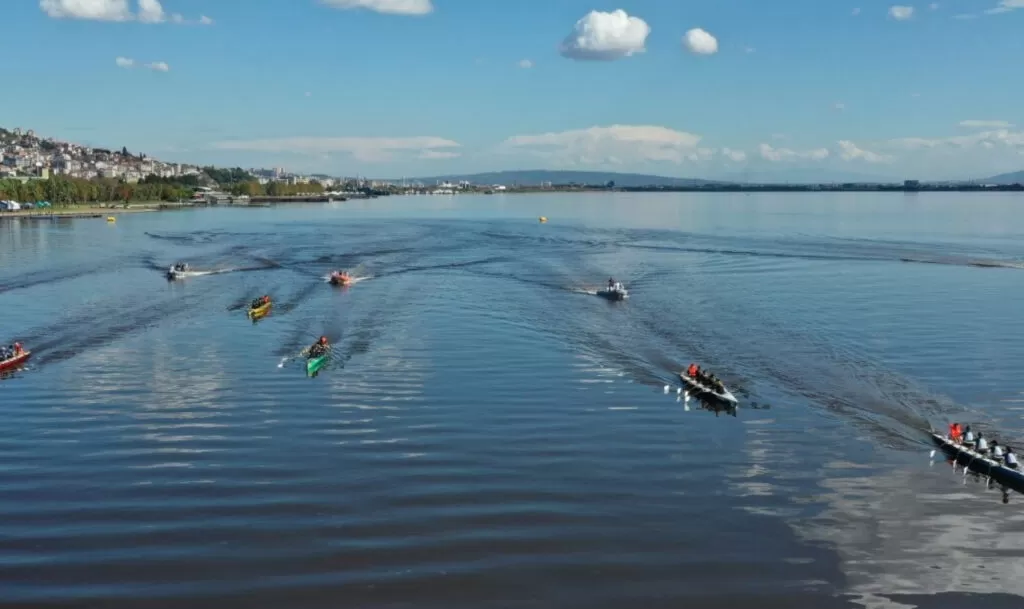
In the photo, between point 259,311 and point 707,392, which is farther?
point 259,311

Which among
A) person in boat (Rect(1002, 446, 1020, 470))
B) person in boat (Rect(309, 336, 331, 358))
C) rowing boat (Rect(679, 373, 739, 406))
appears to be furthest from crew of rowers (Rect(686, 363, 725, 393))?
person in boat (Rect(309, 336, 331, 358))

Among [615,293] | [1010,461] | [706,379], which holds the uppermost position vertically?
[615,293]

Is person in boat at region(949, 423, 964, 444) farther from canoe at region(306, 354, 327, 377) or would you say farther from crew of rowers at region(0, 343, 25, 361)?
crew of rowers at region(0, 343, 25, 361)

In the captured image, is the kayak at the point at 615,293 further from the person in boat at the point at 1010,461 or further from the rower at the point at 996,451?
the person in boat at the point at 1010,461

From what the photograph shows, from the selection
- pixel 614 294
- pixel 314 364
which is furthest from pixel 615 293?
pixel 314 364

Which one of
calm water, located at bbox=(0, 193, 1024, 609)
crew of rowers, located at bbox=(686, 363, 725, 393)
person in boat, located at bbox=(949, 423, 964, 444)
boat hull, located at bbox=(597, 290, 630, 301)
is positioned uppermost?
boat hull, located at bbox=(597, 290, 630, 301)

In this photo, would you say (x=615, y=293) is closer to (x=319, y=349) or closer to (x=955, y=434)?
(x=319, y=349)
